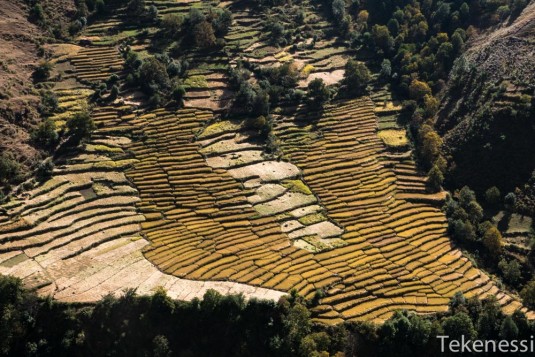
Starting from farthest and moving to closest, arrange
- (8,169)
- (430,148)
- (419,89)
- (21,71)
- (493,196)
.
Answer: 1. (419,89)
2. (21,71)
3. (430,148)
4. (493,196)
5. (8,169)

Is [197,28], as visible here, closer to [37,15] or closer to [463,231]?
[37,15]

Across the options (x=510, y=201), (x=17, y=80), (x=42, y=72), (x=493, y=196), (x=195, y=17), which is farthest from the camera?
(x=195, y=17)

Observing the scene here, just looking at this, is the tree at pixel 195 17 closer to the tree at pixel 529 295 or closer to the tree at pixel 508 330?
the tree at pixel 529 295

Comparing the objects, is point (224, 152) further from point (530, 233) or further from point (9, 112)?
point (530, 233)

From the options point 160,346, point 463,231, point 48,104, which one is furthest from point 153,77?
point 463,231

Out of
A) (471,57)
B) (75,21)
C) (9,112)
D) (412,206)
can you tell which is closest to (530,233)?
(412,206)

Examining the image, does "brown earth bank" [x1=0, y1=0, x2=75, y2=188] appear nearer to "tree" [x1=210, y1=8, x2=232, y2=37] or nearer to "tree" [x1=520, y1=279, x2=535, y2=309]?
"tree" [x1=210, y1=8, x2=232, y2=37]

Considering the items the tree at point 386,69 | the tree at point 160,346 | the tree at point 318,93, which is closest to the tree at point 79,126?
the tree at point 160,346
